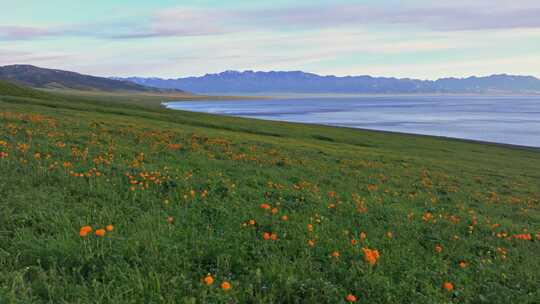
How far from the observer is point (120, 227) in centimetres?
636

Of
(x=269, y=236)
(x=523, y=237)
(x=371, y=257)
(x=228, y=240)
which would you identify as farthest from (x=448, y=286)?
(x=523, y=237)

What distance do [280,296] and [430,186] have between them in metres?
12.3

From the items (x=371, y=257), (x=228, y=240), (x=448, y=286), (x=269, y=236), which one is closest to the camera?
(x=448, y=286)

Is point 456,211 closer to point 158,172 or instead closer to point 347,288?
point 347,288

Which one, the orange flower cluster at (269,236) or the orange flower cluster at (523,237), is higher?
the orange flower cluster at (269,236)

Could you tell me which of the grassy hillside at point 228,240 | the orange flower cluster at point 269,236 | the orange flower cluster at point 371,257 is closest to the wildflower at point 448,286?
the grassy hillside at point 228,240

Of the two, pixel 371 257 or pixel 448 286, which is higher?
pixel 371 257

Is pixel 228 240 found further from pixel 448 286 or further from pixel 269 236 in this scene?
pixel 448 286

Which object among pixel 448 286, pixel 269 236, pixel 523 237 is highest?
pixel 269 236

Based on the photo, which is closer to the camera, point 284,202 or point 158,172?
point 284,202

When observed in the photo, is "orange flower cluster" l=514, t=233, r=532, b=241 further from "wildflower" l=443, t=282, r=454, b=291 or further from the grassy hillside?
"wildflower" l=443, t=282, r=454, b=291

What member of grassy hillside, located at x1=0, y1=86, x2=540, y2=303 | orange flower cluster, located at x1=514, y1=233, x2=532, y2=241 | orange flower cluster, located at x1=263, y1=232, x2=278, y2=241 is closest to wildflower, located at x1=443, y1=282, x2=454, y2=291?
grassy hillside, located at x1=0, y1=86, x2=540, y2=303

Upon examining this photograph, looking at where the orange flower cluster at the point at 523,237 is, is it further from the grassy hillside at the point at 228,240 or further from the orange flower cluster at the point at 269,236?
the orange flower cluster at the point at 269,236

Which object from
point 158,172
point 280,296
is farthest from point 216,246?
point 158,172
